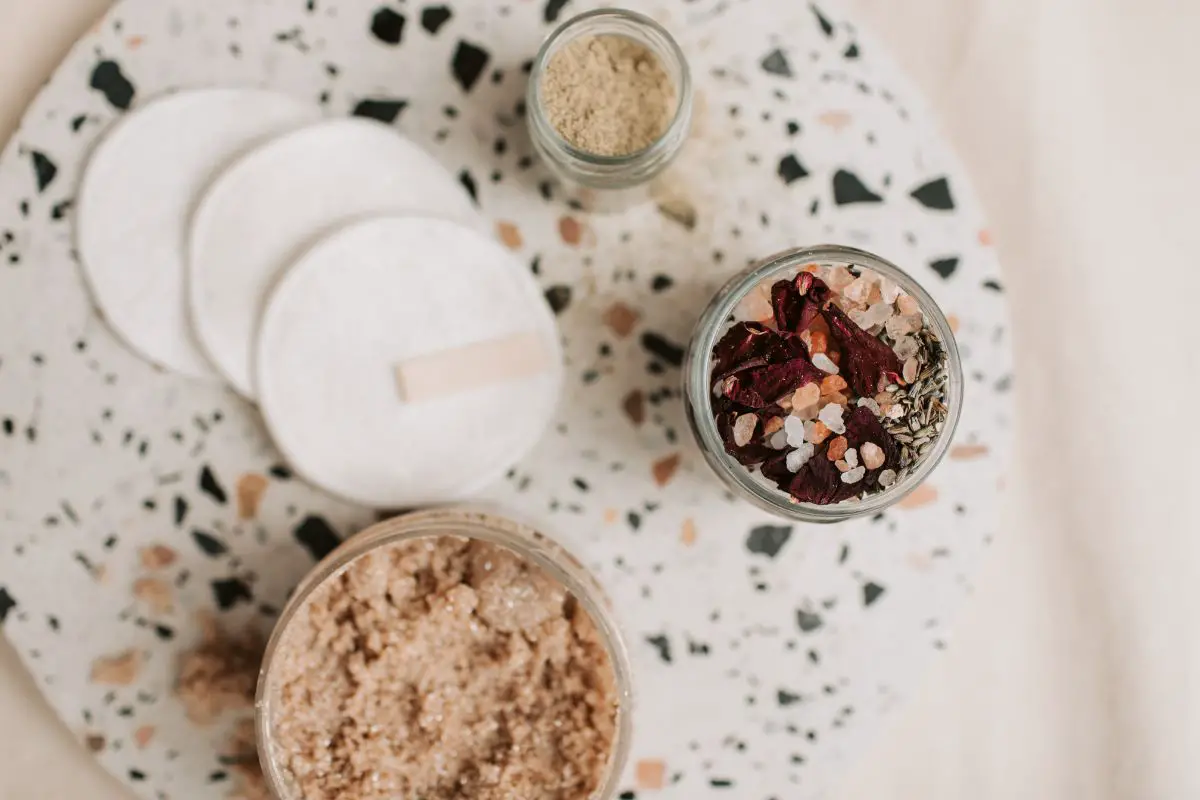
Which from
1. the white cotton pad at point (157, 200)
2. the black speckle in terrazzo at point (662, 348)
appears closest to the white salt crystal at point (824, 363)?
the black speckle in terrazzo at point (662, 348)

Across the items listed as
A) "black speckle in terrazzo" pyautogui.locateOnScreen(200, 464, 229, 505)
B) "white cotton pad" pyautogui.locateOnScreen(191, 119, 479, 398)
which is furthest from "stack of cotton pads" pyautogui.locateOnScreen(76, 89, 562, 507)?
"black speckle in terrazzo" pyautogui.locateOnScreen(200, 464, 229, 505)

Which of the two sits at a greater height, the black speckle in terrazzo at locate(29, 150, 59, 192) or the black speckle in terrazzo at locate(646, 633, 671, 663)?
the black speckle in terrazzo at locate(29, 150, 59, 192)

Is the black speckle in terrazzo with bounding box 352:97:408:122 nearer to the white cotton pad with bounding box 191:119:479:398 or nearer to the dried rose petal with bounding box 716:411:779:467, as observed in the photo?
the white cotton pad with bounding box 191:119:479:398

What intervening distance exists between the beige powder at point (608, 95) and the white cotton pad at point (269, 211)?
0.66 feet

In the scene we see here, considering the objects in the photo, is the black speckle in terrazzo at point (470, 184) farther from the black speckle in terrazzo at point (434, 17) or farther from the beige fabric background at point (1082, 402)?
the beige fabric background at point (1082, 402)

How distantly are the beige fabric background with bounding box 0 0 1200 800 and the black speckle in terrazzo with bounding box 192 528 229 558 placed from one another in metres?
0.82

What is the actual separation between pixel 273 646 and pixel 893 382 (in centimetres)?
66

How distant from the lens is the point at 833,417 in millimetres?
899

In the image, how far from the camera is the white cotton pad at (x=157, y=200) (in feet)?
3.57

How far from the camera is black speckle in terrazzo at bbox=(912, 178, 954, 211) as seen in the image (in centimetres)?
114

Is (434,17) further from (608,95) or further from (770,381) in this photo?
(770,381)

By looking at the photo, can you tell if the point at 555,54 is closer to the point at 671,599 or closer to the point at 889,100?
the point at 889,100

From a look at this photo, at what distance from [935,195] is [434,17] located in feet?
2.05

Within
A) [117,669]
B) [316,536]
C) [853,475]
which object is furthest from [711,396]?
[117,669]
